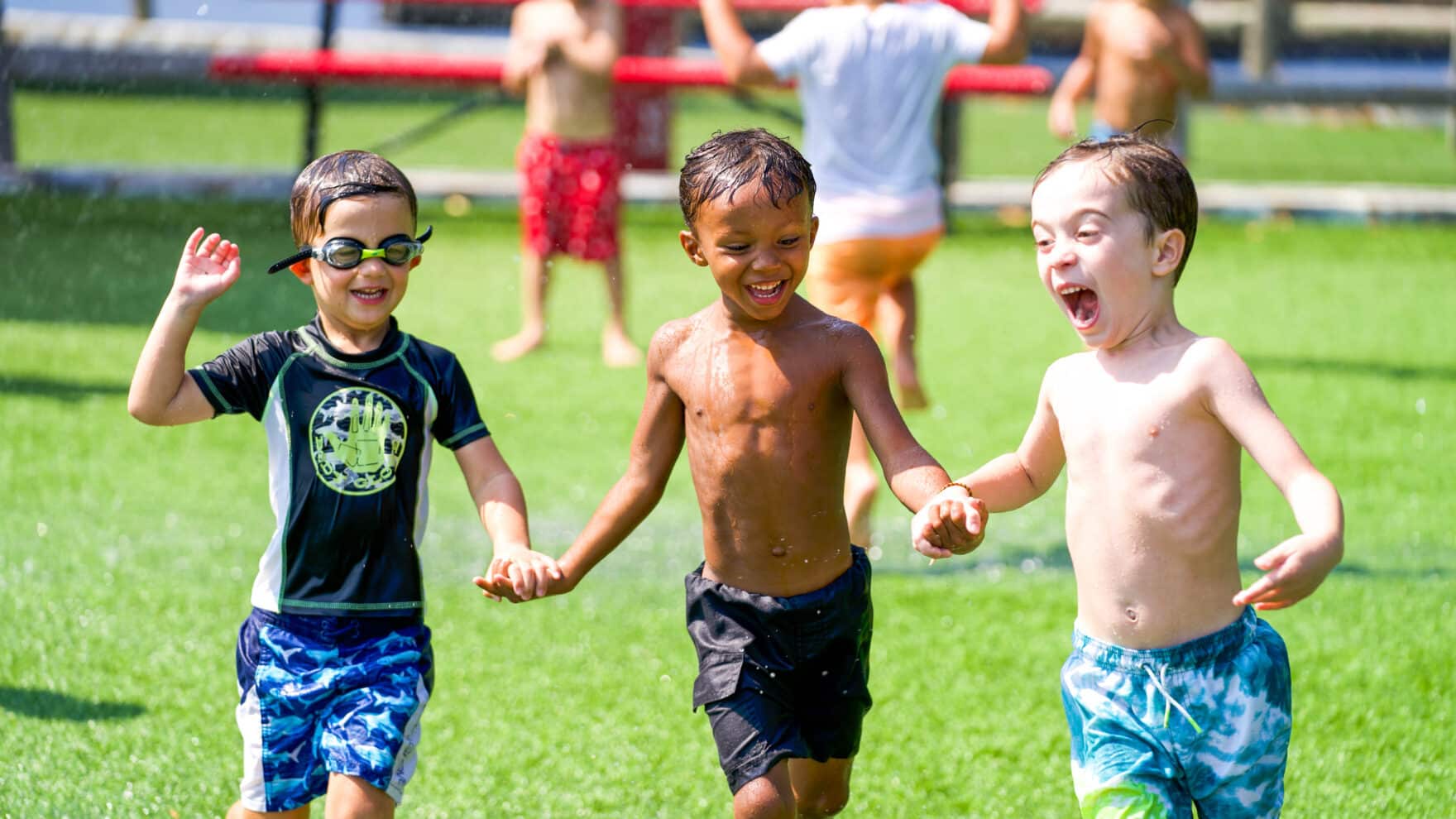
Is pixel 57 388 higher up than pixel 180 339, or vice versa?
pixel 180 339

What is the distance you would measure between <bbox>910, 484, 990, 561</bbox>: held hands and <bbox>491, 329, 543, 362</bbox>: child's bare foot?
5724mm

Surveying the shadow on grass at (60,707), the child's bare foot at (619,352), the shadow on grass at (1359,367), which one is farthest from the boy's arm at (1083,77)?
the shadow on grass at (60,707)

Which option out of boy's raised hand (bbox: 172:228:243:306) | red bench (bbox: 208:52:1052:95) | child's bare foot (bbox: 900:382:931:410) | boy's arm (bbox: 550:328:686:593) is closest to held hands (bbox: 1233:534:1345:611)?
boy's arm (bbox: 550:328:686:593)

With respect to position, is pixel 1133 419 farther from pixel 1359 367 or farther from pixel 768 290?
pixel 1359 367

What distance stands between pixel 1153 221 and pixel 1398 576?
2.84 metres

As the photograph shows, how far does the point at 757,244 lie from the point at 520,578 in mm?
663

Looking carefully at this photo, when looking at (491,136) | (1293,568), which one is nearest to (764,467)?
(1293,568)

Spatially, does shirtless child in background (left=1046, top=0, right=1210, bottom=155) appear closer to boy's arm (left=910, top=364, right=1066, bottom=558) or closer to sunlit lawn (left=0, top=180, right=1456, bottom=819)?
sunlit lawn (left=0, top=180, right=1456, bottom=819)

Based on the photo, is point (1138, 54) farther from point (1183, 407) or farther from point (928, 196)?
point (1183, 407)

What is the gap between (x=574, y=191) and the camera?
879 centimetres

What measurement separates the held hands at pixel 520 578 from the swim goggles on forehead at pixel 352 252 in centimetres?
54

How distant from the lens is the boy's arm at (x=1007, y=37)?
5480mm

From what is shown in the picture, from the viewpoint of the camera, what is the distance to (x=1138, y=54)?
8703mm

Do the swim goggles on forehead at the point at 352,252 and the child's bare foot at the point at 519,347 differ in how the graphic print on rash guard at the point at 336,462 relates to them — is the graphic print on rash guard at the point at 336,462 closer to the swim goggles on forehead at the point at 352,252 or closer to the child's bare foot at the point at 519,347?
the swim goggles on forehead at the point at 352,252
